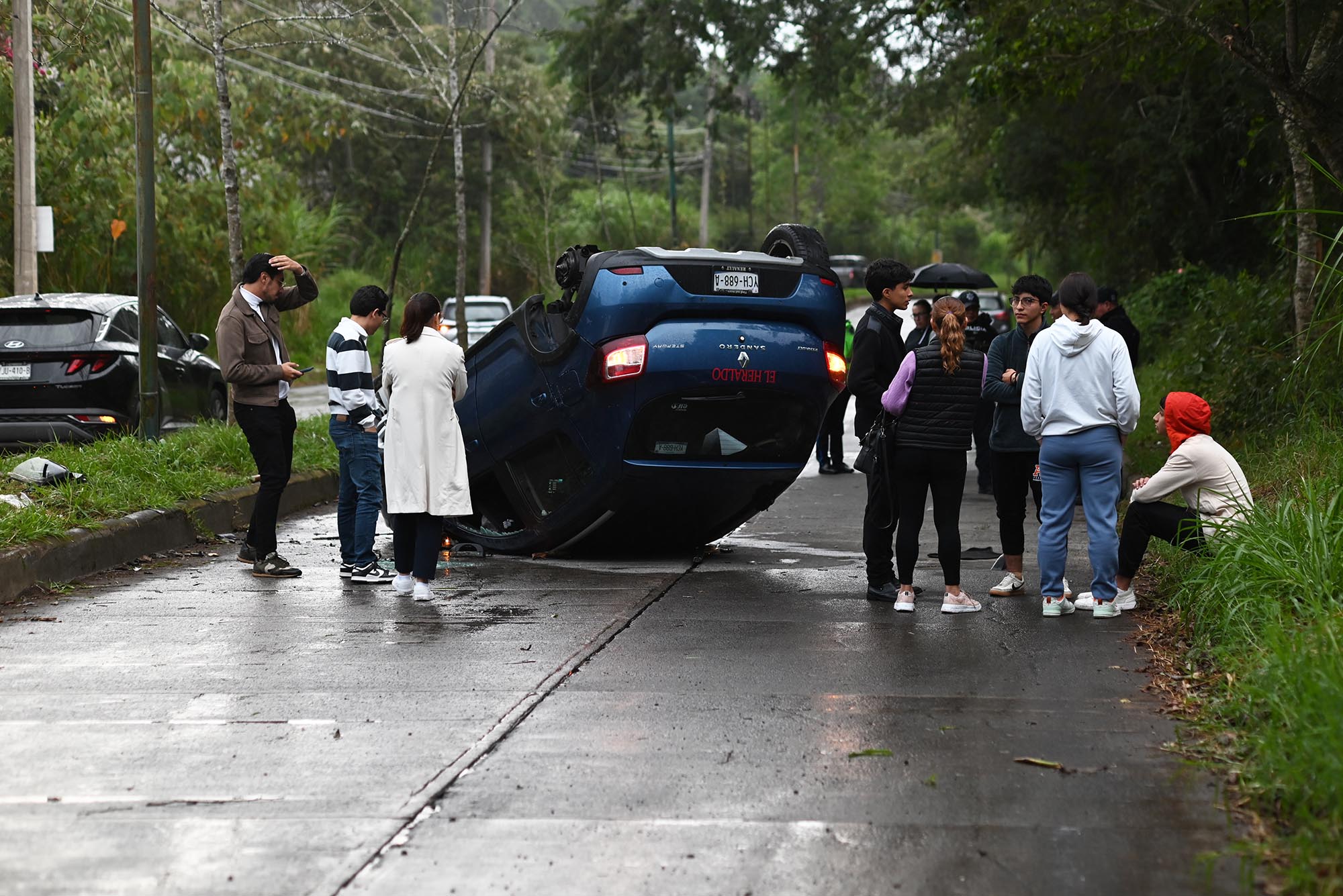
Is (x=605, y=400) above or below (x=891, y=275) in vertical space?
below

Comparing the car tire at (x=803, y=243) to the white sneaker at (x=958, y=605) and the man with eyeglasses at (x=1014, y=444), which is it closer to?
the man with eyeglasses at (x=1014, y=444)

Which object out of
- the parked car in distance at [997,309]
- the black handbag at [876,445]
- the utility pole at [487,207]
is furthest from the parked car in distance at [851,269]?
the black handbag at [876,445]

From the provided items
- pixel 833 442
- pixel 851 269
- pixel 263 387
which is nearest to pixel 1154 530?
pixel 263 387

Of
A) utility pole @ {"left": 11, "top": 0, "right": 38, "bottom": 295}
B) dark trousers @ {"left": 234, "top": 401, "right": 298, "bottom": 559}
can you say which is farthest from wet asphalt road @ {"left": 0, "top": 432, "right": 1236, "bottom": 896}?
utility pole @ {"left": 11, "top": 0, "right": 38, "bottom": 295}

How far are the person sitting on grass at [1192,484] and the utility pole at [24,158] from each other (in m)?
14.3

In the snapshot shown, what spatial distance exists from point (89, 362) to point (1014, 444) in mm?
8979

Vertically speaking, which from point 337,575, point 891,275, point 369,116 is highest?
point 369,116

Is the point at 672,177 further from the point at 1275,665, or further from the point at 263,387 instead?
the point at 1275,665

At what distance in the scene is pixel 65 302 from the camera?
48.6ft

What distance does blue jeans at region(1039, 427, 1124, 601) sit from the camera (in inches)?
310

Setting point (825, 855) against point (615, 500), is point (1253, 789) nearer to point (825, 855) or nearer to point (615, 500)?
point (825, 855)

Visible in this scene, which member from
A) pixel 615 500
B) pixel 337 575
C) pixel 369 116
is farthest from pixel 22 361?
pixel 369 116

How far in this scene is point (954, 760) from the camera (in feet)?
17.6

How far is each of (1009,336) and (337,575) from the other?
4.27 meters
